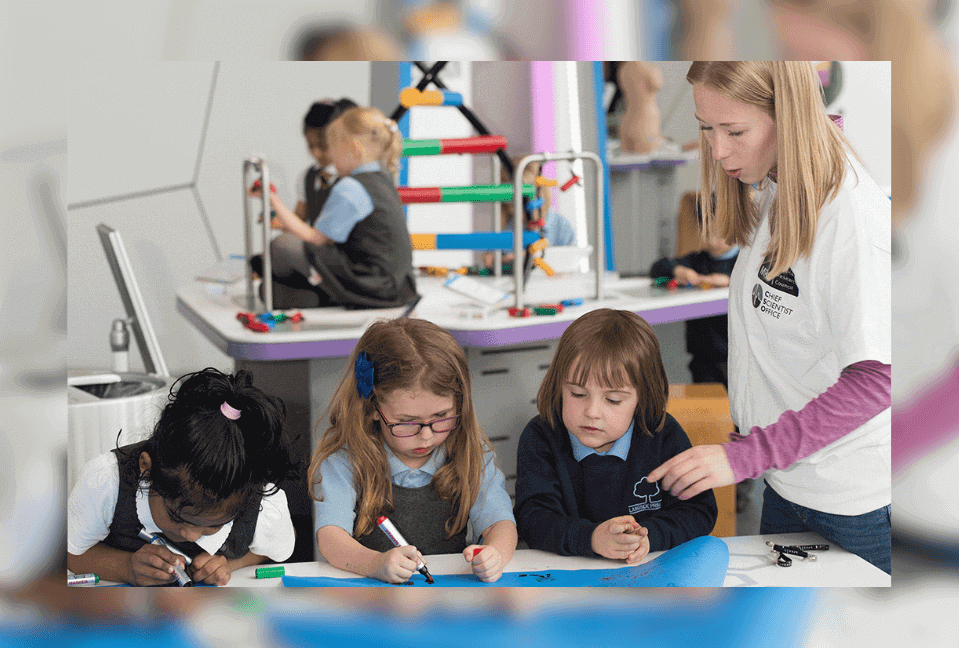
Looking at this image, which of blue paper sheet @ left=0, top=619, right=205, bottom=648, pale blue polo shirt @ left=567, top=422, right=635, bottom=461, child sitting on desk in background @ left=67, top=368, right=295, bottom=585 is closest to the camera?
child sitting on desk in background @ left=67, top=368, right=295, bottom=585

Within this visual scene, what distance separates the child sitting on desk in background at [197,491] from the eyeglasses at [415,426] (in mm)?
214

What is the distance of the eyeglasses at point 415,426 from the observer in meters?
1.71

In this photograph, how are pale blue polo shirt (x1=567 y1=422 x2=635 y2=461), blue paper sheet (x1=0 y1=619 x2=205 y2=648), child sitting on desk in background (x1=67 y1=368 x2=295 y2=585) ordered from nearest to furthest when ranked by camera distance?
child sitting on desk in background (x1=67 y1=368 x2=295 y2=585) < pale blue polo shirt (x1=567 y1=422 x2=635 y2=461) < blue paper sheet (x1=0 y1=619 x2=205 y2=648)

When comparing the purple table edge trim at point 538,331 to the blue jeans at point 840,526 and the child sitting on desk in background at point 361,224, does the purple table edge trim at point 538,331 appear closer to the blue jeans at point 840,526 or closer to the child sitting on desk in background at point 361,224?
the child sitting on desk in background at point 361,224

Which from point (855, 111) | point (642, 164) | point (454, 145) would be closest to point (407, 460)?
point (454, 145)

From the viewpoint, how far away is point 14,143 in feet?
6.22

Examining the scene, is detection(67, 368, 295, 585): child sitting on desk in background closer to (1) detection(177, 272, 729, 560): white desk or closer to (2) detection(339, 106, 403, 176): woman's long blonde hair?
(1) detection(177, 272, 729, 560): white desk

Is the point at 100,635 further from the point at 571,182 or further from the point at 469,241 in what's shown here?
the point at 571,182

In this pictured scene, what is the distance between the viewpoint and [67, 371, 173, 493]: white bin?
1.81m

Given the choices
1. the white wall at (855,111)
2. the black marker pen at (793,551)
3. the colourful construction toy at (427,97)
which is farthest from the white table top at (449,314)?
the black marker pen at (793,551)

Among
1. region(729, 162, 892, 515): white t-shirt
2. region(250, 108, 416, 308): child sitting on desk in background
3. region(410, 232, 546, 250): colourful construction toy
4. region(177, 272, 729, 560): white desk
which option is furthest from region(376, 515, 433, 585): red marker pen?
region(729, 162, 892, 515): white t-shirt

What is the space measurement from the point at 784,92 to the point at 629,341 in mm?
538

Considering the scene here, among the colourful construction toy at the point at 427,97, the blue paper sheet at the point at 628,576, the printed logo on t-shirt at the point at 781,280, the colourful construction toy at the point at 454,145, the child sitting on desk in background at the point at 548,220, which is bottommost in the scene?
the blue paper sheet at the point at 628,576

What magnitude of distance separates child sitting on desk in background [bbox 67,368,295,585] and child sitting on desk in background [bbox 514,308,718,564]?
48 cm
